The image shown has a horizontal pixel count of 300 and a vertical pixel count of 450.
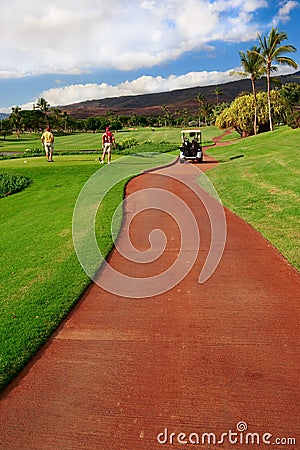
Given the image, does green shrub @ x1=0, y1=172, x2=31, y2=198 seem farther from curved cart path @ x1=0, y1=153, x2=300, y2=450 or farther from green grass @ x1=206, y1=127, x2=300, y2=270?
curved cart path @ x1=0, y1=153, x2=300, y2=450

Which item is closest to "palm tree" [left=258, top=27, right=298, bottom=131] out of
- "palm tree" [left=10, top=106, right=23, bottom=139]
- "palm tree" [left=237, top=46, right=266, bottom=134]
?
"palm tree" [left=237, top=46, right=266, bottom=134]

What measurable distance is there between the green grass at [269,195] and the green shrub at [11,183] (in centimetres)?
863

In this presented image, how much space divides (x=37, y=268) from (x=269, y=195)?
8.41m

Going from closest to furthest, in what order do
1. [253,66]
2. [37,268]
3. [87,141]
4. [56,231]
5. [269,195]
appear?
[37,268]
[56,231]
[269,195]
[253,66]
[87,141]

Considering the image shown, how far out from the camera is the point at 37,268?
7453 mm

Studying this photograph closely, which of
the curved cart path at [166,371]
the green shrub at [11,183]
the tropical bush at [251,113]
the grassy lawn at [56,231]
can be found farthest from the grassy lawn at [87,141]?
the curved cart path at [166,371]

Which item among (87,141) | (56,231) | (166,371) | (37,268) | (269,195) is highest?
(87,141)

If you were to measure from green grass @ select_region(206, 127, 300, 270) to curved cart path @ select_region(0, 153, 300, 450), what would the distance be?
7.38 feet

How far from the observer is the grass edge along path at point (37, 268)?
16.4 feet

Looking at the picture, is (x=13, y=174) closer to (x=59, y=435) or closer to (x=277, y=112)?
(x=59, y=435)

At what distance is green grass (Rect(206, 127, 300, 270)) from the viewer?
9.11 metres

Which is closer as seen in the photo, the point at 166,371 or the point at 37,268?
the point at 166,371

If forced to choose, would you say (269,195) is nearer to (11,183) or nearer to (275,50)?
(11,183)

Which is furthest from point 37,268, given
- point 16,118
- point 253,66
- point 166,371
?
point 16,118
